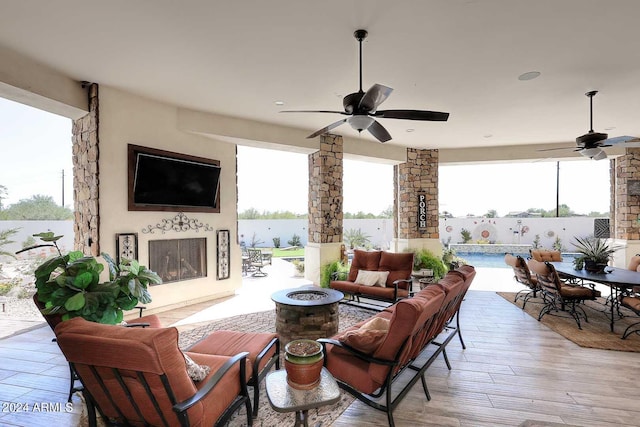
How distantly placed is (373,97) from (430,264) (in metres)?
5.56

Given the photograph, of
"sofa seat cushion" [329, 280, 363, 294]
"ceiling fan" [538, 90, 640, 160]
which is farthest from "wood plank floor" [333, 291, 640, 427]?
"ceiling fan" [538, 90, 640, 160]

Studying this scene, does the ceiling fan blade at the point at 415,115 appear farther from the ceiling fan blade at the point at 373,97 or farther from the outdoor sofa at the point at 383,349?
the outdoor sofa at the point at 383,349

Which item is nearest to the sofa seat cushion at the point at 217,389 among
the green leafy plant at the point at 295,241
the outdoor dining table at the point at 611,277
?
the outdoor dining table at the point at 611,277

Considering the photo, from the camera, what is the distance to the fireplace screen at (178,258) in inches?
196

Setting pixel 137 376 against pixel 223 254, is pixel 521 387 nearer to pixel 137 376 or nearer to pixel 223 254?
pixel 137 376

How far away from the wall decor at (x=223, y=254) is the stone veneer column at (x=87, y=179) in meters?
1.91

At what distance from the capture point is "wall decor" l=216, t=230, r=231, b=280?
5762mm

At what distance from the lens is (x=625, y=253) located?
7109 mm

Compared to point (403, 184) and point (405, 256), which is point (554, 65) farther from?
point (403, 184)

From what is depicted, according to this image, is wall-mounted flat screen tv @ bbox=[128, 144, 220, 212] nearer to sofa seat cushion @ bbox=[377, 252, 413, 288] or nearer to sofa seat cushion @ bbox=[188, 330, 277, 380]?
sofa seat cushion @ bbox=[188, 330, 277, 380]

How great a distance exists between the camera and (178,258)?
5.25 metres

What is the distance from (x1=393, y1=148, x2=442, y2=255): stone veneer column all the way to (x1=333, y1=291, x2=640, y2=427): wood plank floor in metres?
3.93

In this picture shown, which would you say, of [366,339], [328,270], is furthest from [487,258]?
[366,339]

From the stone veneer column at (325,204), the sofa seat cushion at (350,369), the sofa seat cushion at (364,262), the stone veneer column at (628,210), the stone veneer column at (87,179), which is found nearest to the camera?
the sofa seat cushion at (350,369)
